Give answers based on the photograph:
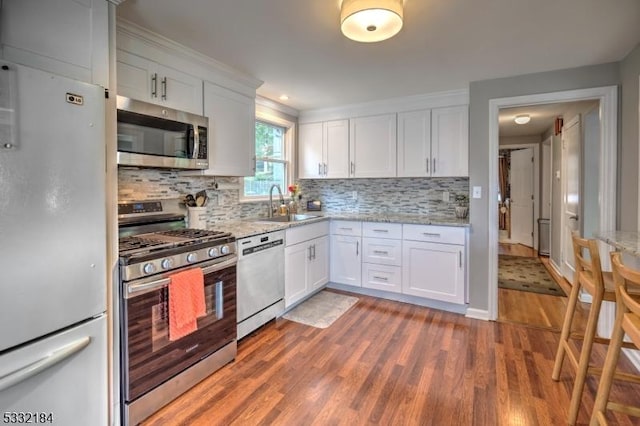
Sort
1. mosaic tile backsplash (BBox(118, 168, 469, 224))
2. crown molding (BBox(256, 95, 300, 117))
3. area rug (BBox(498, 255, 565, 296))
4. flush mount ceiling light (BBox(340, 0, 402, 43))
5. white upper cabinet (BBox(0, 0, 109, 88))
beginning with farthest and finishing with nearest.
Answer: area rug (BBox(498, 255, 565, 296))
crown molding (BBox(256, 95, 300, 117))
mosaic tile backsplash (BBox(118, 168, 469, 224))
flush mount ceiling light (BBox(340, 0, 402, 43))
white upper cabinet (BBox(0, 0, 109, 88))

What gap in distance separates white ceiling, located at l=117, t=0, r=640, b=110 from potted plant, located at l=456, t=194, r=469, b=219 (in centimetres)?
121

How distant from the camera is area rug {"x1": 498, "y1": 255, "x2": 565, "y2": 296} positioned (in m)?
3.87

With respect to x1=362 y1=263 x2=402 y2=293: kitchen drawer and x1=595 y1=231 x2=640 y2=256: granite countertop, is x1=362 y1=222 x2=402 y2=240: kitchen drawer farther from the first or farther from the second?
x1=595 y1=231 x2=640 y2=256: granite countertop

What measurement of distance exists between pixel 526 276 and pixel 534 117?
2182mm

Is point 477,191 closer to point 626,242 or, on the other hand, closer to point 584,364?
point 626,242

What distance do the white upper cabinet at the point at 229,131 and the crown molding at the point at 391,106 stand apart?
4.02 feet

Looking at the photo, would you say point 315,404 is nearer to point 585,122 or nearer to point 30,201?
point 30,201

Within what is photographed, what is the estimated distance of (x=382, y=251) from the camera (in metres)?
3.50

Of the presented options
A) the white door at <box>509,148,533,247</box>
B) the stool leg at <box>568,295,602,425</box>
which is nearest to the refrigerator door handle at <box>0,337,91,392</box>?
the stool leg at <box>568,295,602,425</box>

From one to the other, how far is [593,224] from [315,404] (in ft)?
11.2

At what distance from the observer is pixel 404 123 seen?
11.8ft

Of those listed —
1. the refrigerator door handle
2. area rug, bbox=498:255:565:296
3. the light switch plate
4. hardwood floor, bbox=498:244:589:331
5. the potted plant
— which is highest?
the light switch plate

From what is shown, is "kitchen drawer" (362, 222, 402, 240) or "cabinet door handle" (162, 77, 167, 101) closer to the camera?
"cabinet door handle" (162, 77, 167, 101)

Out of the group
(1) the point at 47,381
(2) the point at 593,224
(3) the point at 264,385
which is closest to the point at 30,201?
(1) the point at 47,381
